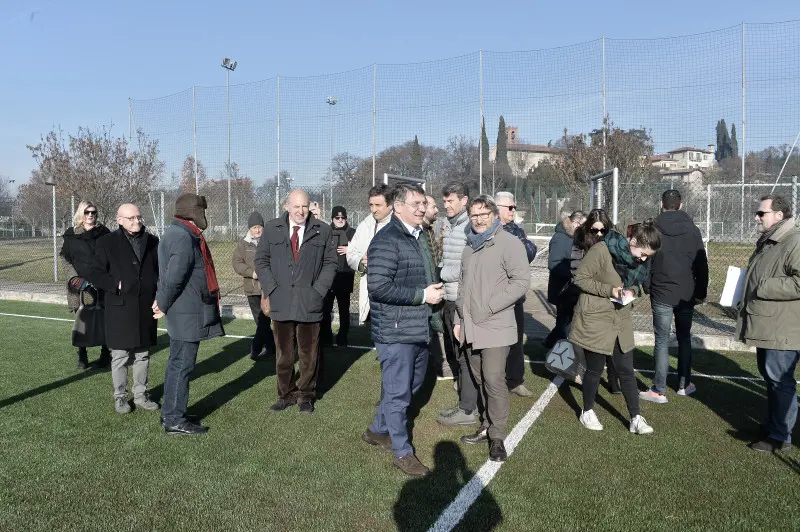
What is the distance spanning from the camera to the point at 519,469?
13.5 feet

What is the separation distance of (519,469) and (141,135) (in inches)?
549

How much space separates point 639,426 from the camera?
484 centimetres

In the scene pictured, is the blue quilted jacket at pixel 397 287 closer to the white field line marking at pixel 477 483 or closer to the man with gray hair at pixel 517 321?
the white field line marking at pixel 477 483

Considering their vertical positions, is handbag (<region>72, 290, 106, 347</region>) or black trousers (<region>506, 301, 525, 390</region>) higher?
handbag (<region>72, 290, 106, 347</region>)

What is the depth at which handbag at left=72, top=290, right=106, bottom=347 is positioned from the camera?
6.05 m

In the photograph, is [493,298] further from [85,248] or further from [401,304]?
[85,248]

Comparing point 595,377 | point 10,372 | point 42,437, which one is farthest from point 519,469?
point 10,372

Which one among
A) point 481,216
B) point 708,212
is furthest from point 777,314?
point 708,212

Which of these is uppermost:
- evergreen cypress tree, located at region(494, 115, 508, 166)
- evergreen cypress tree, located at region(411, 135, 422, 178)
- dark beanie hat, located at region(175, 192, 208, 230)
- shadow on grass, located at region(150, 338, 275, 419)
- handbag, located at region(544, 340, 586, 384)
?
evergreen cypress tree, located at region(494, 115, 508, 166)

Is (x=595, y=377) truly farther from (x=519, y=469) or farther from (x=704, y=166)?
(x=704, y=166)

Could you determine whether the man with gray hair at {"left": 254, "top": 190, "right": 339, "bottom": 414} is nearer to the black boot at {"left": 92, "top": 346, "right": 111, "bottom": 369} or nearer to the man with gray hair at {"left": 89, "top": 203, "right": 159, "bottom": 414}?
the man with gray hair at {"left": 89, "top": 203, "right": 159, "bottom": 414}

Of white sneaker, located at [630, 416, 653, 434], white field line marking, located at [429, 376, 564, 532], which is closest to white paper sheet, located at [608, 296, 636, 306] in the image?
white sneaker, located at [630, 416, 653, 434]

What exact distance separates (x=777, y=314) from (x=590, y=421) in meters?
1.62

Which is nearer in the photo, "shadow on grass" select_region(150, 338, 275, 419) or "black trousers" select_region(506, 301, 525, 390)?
"shadow on grass" select_region(150, 338, 275, 419)
